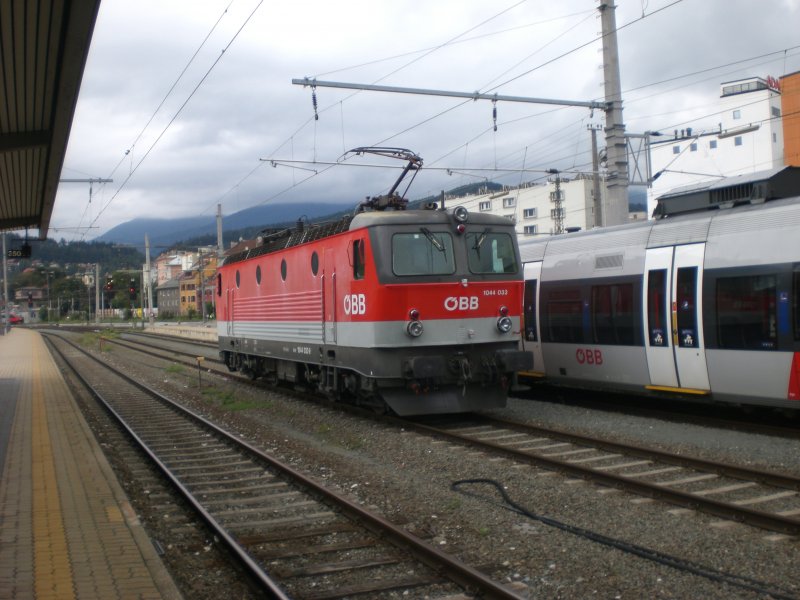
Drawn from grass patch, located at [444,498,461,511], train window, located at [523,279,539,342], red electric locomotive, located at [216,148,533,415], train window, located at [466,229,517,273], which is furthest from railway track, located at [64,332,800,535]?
train window, located at [523,279,539,342]

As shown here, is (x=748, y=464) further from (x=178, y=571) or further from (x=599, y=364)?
(x=178, y=571)

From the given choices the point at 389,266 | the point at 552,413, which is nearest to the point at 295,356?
the point at 389,266

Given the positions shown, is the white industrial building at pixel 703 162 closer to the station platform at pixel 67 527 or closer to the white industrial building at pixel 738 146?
the white industrial building at pixel 738 146

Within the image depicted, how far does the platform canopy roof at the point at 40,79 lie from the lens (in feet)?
23.5

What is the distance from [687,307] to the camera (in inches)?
430

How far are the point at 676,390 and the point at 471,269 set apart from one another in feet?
11.8

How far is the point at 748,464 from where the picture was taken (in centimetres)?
846

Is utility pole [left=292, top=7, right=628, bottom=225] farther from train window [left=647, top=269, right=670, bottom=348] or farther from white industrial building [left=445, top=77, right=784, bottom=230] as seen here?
white industrial building [left=445, top=77, right=784, bottom=230]

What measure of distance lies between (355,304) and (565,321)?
4158mm

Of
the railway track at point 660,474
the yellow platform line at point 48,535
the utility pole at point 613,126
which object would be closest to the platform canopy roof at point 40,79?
the yellow platform line at point 48,535

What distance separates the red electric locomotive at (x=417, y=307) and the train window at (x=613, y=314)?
1.58m

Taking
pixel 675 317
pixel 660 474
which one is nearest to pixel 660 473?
pixel 660 474

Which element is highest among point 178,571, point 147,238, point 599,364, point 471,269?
point 147,238

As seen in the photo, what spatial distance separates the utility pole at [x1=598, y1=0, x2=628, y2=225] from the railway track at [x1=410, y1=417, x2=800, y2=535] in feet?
24.3
